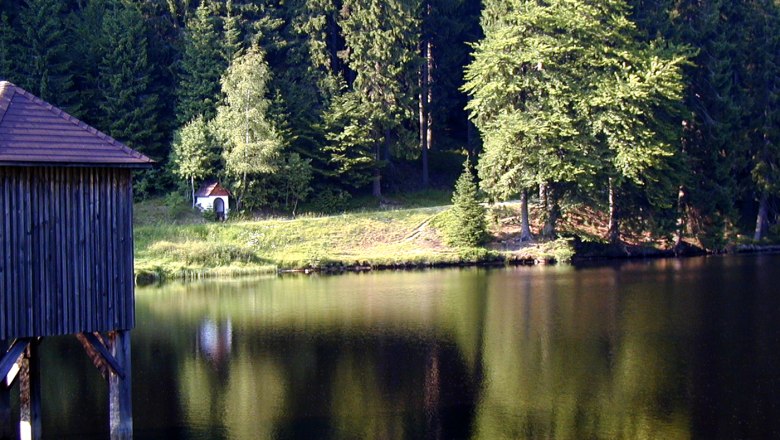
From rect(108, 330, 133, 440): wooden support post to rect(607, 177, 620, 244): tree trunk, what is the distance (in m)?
36.8

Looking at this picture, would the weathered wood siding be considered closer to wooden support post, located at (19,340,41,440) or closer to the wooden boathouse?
the wooden boathouse

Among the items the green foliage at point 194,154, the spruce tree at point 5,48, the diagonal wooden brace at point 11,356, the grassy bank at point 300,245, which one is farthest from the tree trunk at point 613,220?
the diagonal wooden brace at point 11,356

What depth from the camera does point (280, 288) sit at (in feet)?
120

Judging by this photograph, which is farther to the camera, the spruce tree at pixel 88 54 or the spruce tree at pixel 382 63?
the spruce tree at pixel 382 63

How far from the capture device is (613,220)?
49.3 meters

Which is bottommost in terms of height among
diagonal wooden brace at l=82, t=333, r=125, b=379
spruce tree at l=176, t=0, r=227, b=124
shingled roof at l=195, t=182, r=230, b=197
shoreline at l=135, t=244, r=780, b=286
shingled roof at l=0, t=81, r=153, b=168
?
diagonal wooden brace at l=82, t=333, r=125, b=379

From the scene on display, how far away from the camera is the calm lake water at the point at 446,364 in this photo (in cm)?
1786

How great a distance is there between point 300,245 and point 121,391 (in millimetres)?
29524

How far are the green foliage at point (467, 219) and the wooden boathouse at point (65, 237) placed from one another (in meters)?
31.3

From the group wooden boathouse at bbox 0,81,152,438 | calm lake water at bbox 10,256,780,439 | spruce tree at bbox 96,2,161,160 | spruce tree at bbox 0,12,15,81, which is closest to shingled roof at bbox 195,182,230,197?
spruce tree at bbox 96,2,161,160

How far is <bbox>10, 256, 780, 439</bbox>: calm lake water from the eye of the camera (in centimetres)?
1786

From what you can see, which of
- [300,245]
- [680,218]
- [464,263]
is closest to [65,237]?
[300,245]

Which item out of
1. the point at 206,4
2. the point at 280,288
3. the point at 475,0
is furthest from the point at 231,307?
the point at 475,0

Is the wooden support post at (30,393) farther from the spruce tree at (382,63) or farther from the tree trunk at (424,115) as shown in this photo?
the tree trunk at (424,115)
